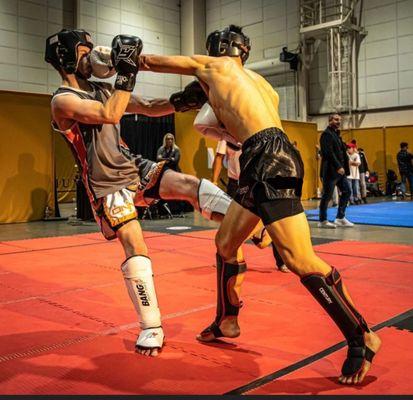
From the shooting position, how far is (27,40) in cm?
1538

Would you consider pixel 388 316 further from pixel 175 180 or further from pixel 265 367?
pixel 175 180

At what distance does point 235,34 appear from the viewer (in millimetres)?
2555

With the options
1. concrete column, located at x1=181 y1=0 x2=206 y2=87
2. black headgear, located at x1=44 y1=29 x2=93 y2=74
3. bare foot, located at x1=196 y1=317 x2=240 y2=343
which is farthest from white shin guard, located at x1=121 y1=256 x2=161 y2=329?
concrete column, located at x1=181 y1=0 x2=206 y2=87

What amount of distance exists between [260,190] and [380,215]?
27.5ft

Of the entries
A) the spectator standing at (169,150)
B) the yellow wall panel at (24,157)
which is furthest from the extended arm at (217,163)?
the yellow wall panel at (24,157)

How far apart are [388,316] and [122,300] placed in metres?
1.85

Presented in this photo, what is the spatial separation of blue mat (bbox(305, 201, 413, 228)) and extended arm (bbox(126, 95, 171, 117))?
6278mm

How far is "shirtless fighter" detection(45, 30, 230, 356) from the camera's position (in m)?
2.43

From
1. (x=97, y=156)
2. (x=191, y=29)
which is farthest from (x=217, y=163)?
(x=191, y=29)

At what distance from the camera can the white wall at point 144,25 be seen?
16703 millimetres

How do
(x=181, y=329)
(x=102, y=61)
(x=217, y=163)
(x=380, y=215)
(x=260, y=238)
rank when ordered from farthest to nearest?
(x=380, y=215) < (x=217, y=163) < (x=260, y=238) < (x=181, y=329) < (x=102, y=61)

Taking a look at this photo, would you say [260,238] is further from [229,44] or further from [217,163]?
[217,163]

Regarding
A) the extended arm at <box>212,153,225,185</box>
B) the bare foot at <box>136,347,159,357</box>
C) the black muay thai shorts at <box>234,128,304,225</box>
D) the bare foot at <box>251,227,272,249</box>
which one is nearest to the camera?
the black muay thai shorts at <box>234,128,304,225</box>

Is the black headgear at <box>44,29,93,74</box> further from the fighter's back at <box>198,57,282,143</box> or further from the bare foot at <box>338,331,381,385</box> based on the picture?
the bare foot at <box>338,331,381,385</box>
